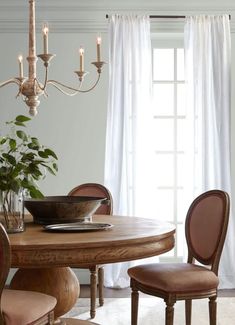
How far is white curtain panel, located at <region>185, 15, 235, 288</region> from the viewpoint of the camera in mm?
A: 5562

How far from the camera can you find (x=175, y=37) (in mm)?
5852

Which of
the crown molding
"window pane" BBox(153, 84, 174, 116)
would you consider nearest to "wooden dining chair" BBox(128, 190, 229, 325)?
"window pane" BBox(153, 84, 174, 116)

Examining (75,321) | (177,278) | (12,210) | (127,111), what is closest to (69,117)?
(127,111)

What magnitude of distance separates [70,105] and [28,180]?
249 cm

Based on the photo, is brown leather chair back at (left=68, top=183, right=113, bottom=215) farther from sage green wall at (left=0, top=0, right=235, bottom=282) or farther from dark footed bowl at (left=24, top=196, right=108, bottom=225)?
dark footed bowl at (left=24, top=196, right=108, bottom=225)

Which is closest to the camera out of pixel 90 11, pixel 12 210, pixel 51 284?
pixel 12 210

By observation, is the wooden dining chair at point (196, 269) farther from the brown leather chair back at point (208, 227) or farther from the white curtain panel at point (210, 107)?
the white curtain panel at point (210, 107)

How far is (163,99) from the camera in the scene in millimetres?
5910

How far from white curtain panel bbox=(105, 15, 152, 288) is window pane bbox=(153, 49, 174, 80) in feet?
1.04

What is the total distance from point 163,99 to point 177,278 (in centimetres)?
285

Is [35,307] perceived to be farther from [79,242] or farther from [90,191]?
[90,191]

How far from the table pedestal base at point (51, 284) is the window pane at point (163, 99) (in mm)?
2589

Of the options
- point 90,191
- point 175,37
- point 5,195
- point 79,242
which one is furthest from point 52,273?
point 175,37

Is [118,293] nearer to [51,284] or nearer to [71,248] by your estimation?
[51,284]
